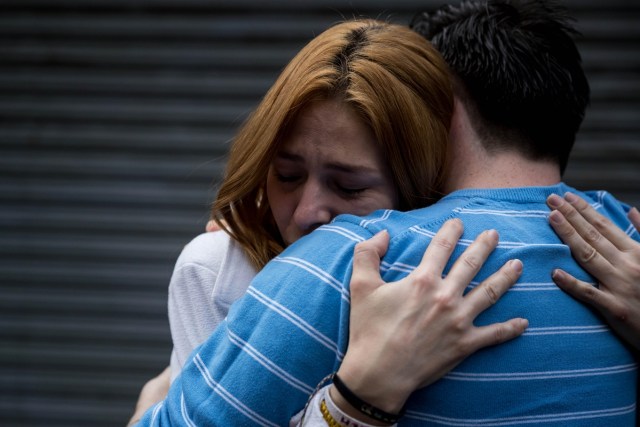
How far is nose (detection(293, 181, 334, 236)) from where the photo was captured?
168cm

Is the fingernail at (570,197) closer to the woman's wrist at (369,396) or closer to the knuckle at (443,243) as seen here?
the knuckle at (443,243)

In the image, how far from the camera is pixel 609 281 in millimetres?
1536

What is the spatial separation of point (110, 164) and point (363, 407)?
11.8ft

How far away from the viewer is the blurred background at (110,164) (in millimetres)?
4406

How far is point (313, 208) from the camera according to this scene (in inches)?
66.2

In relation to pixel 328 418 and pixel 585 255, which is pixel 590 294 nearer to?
pixel 585 255

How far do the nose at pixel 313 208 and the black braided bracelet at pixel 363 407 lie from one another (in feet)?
1.50

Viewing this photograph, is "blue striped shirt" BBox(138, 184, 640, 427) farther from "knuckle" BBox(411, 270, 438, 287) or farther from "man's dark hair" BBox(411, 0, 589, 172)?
"man's dark hair" BBox(411, 0, 589, 172)

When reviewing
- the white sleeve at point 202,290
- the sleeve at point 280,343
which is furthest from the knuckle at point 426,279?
the white sleeve at point 202,290

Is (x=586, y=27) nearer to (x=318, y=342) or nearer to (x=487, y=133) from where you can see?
(x=487, y=133)

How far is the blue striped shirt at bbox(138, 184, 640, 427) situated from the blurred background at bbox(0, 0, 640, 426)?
303cm

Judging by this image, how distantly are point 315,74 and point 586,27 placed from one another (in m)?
3.04

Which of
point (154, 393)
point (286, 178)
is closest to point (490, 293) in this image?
point (286, 178)

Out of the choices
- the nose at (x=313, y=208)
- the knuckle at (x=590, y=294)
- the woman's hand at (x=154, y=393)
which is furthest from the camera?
the woman's hand at (x=154, y=393)
